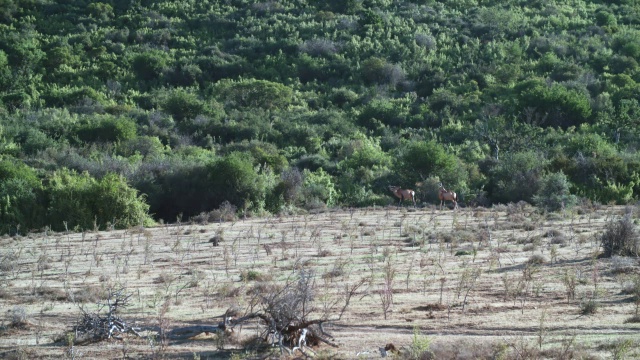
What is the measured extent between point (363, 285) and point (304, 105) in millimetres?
38523

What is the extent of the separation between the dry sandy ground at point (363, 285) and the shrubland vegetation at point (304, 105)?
216 inches

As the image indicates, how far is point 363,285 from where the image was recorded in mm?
12664

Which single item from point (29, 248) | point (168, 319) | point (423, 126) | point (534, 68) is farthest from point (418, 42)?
point (168, 319)

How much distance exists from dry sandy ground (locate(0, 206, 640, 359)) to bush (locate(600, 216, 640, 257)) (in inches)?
17.2

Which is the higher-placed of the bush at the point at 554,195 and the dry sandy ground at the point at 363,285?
the dry sandy ground at the point at 363,285

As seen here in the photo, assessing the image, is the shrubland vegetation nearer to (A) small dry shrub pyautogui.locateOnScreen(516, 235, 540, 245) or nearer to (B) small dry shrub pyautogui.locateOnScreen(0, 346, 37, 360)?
(A) small dry shrub pyautogui.locateOnScreen(516, 235, 540, 245)

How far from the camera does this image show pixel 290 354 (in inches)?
350

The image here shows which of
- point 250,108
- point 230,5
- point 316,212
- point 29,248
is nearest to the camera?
point 29,248

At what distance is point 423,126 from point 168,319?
3699 centimetres

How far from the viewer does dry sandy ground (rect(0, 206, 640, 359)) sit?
9.48 meters

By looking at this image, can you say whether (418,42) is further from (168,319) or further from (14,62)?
(168,319)

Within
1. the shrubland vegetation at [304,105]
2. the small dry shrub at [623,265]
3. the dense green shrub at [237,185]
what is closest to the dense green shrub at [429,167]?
the shrubland vegetation at [304,105]

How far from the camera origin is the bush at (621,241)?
14711 millimetres

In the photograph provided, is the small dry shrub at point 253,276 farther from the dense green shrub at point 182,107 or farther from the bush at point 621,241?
the dense green shrub at point 182,107
